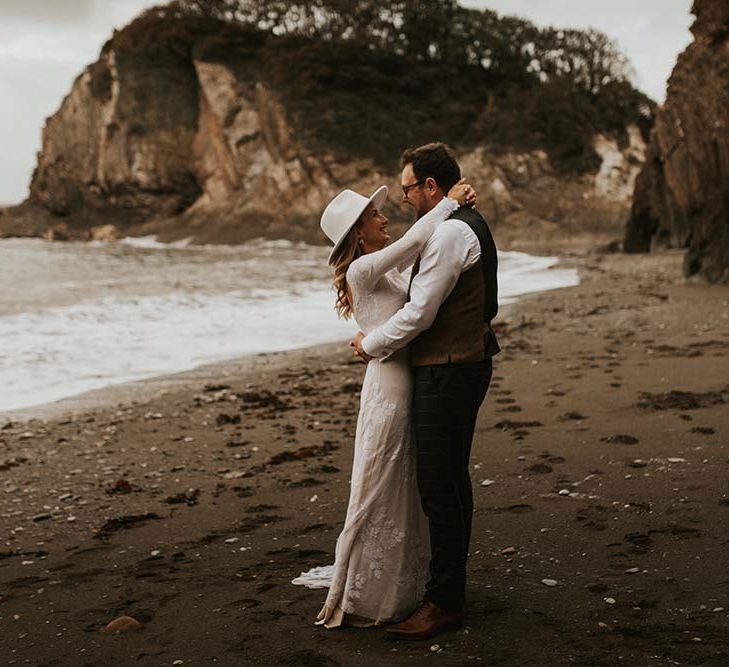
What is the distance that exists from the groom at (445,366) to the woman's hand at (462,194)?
33 mm

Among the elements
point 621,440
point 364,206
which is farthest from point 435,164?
point 621,440

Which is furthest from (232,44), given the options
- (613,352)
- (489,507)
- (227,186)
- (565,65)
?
(489,507)

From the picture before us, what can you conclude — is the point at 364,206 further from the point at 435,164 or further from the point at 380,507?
the point at 380,507

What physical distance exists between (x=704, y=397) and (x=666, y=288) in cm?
961

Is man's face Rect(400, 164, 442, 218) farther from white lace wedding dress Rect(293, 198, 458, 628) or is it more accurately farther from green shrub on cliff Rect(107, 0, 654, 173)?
green shrub on cliff Rect(107, 0, 654, 173)

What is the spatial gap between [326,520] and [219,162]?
146 ft

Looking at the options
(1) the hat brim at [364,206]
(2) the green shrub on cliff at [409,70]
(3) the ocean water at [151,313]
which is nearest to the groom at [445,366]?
(1) the hat brim at [364,206]

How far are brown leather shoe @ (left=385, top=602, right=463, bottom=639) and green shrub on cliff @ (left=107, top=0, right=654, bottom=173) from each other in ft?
139

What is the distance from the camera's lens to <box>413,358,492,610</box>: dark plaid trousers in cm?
335

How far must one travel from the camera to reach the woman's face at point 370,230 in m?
3.48

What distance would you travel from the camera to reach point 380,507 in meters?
3.46

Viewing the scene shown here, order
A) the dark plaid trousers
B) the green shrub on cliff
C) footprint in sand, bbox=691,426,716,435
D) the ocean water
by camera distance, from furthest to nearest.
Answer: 1. the green shrub on cliff
2. the ocean water
3. footprint in sand, bbox=691,426,716,435
4. the dark plaid trousers

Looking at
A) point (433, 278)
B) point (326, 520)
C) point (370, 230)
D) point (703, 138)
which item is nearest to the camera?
point (433, 278)

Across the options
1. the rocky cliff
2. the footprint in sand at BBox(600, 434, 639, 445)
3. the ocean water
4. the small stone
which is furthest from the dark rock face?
the rocky cliff
